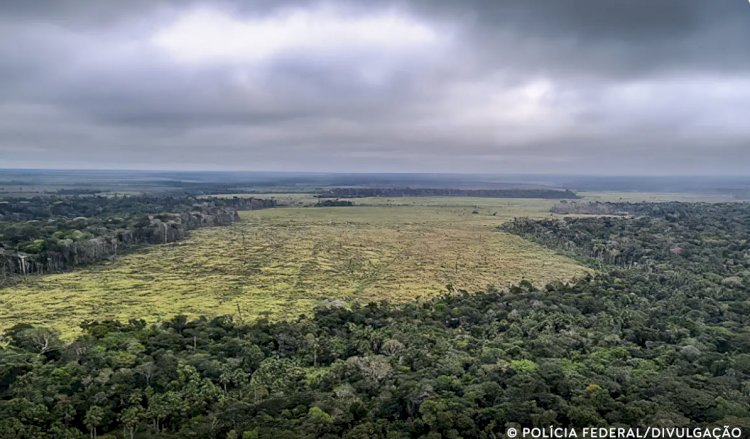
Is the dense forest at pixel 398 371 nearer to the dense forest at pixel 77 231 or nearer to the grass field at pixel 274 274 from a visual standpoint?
the grass field at pixel 274 274

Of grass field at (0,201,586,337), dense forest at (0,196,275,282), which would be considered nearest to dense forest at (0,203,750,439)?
grass field at (0,201,586,337)

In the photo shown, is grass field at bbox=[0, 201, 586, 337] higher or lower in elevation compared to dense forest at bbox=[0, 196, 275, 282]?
lower

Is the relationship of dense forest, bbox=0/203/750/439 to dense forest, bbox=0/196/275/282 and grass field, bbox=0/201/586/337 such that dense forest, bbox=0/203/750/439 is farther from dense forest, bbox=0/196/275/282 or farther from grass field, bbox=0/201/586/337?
dense forest, bbox=0/196/275/282

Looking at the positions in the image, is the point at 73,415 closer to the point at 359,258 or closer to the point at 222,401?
the point at 222,401

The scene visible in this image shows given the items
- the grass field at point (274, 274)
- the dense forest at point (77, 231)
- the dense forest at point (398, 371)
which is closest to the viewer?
the dense forest at point (398, 371)

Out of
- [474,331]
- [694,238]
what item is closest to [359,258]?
[474,331]

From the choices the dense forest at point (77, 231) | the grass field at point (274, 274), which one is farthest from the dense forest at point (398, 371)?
the dense forest at point (77, 231)
